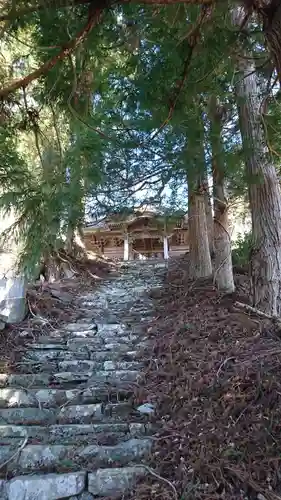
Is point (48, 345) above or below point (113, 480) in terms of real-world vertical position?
above

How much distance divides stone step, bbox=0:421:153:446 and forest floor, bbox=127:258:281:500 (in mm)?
232

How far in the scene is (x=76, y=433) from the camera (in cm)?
307

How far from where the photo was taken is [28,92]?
9.25 ft

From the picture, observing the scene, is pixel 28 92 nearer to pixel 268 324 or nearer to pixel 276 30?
pixel 276 30

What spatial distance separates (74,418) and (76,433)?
0.83ft

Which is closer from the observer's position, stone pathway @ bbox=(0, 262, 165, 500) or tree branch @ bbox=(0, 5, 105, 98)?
tree branch @ bbox=(0, 5, 105, 98)

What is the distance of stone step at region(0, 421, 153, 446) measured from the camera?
2.97 metres

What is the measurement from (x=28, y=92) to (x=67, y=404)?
2680mm

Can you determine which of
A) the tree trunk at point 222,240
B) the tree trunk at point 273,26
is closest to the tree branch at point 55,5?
the tree trunk at point 273,26

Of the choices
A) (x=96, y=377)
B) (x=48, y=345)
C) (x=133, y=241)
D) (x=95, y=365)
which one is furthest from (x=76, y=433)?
(x=133, y=241)

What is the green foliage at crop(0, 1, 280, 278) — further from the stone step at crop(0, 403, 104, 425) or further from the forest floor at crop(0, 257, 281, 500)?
the stone step at crop(0, 403, 104, 425)

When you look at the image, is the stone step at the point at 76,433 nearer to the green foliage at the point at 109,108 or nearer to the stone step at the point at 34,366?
the stone step at the point at 34,366

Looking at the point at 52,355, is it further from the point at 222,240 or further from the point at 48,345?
the point at 222,240

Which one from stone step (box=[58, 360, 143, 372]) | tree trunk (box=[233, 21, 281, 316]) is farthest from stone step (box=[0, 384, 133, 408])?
tree trunk (box=[233, 21, 281, 316])
